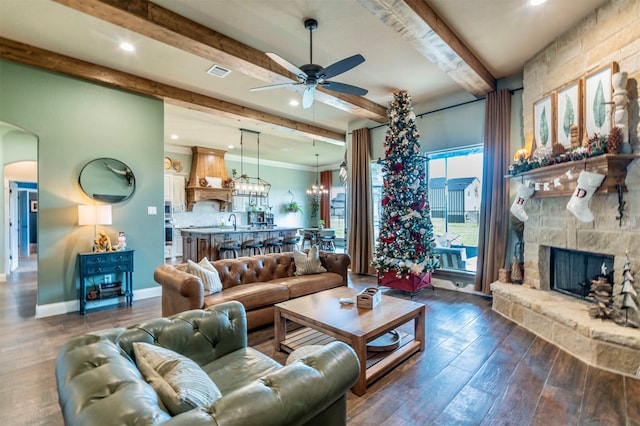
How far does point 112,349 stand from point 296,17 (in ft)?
10.7

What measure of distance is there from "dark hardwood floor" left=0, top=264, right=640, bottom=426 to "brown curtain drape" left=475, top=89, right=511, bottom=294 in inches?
45.4

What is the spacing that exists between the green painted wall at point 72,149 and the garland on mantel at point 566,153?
548 centimetres

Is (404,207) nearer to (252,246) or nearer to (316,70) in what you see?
(316,70)

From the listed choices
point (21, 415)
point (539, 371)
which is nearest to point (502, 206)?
point (539, 371)

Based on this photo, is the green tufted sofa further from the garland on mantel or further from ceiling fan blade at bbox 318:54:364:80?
the garland on mantel

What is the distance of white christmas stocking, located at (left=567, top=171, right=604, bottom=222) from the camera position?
9.99 ft

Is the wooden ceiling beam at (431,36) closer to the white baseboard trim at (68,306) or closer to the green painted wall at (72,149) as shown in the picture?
the green painted wall at (72,149)

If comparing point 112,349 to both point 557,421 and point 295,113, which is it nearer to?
point 557,421

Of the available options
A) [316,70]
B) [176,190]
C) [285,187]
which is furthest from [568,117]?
[285,187]

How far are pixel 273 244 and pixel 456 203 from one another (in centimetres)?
421

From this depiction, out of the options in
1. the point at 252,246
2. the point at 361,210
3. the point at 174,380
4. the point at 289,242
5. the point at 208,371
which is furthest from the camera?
the point at 289,242

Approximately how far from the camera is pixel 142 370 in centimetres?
134

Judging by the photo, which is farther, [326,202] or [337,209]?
[326,202]

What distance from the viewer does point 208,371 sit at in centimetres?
180
